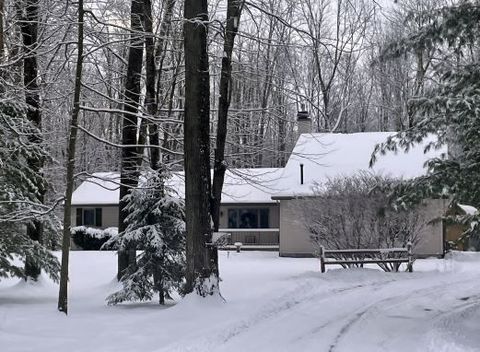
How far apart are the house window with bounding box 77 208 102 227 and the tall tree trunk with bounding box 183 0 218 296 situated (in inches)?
996

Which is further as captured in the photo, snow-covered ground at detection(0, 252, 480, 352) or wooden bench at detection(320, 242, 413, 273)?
wooden bench at detection(320, 242, 413, 273)

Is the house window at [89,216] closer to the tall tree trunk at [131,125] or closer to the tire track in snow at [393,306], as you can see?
the tall tree trunk at [131,125]

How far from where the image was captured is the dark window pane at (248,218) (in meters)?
33.4

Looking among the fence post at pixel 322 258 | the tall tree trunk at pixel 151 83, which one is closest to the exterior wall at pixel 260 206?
the fence post at pixel 322 258

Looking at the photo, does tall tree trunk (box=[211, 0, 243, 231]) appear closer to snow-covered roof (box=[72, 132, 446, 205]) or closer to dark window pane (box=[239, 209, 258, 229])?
snow-covered roof (box=[72, 132, 446, 205])

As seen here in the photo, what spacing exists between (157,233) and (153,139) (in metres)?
4.05

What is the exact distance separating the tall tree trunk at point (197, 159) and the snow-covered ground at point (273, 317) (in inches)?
21.2

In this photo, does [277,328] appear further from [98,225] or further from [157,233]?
[98,225]

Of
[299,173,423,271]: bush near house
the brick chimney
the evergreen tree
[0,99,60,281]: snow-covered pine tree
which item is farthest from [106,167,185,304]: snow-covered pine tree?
the brick chimney

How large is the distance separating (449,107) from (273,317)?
4646mm

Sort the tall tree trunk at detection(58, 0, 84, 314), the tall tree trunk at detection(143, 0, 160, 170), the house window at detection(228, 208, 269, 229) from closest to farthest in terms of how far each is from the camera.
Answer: the tall tree trunk at detection(58, 0, 84, 314), the tall tree trunk at detection(143, 0, 160, 170), the house window at detection(228, 208, 269, 229)

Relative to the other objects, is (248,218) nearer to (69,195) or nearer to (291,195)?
(291,195)

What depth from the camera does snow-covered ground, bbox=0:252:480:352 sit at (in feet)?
28.6

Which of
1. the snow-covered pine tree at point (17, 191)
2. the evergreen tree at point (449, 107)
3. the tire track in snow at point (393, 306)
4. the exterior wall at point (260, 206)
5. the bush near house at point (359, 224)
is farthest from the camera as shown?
the exterior wall at point (260, 206)
